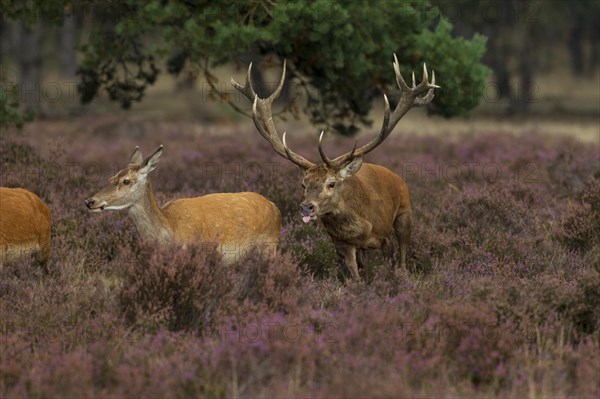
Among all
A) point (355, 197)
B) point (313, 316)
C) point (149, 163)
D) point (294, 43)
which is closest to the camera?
point (313, 316)

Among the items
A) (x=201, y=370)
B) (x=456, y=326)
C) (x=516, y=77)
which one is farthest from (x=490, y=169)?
(x=516, y=77)

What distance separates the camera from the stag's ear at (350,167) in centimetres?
783

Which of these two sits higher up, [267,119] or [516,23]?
[267,119]

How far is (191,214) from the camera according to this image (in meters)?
7.74

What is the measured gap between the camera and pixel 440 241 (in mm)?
9102

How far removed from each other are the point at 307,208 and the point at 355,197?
69cm

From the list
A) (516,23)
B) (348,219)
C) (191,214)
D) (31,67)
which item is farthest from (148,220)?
(516,23)

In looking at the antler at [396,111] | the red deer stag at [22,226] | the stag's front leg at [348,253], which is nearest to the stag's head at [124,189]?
the red deer stag at [22,226]

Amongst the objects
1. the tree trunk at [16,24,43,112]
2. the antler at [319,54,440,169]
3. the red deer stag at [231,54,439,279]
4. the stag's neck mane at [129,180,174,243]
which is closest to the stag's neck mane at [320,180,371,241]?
the red deer stag at [231,54,439,279]

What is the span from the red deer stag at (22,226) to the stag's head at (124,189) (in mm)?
607

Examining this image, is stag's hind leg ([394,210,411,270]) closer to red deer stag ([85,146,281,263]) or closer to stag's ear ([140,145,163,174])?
red deer stag ([85,146,281,263])

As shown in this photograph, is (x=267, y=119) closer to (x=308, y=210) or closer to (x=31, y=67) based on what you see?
(x=308, y=210)

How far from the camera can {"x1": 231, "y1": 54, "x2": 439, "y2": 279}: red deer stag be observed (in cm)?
769

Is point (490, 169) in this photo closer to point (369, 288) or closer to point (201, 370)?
point (369, 288)
